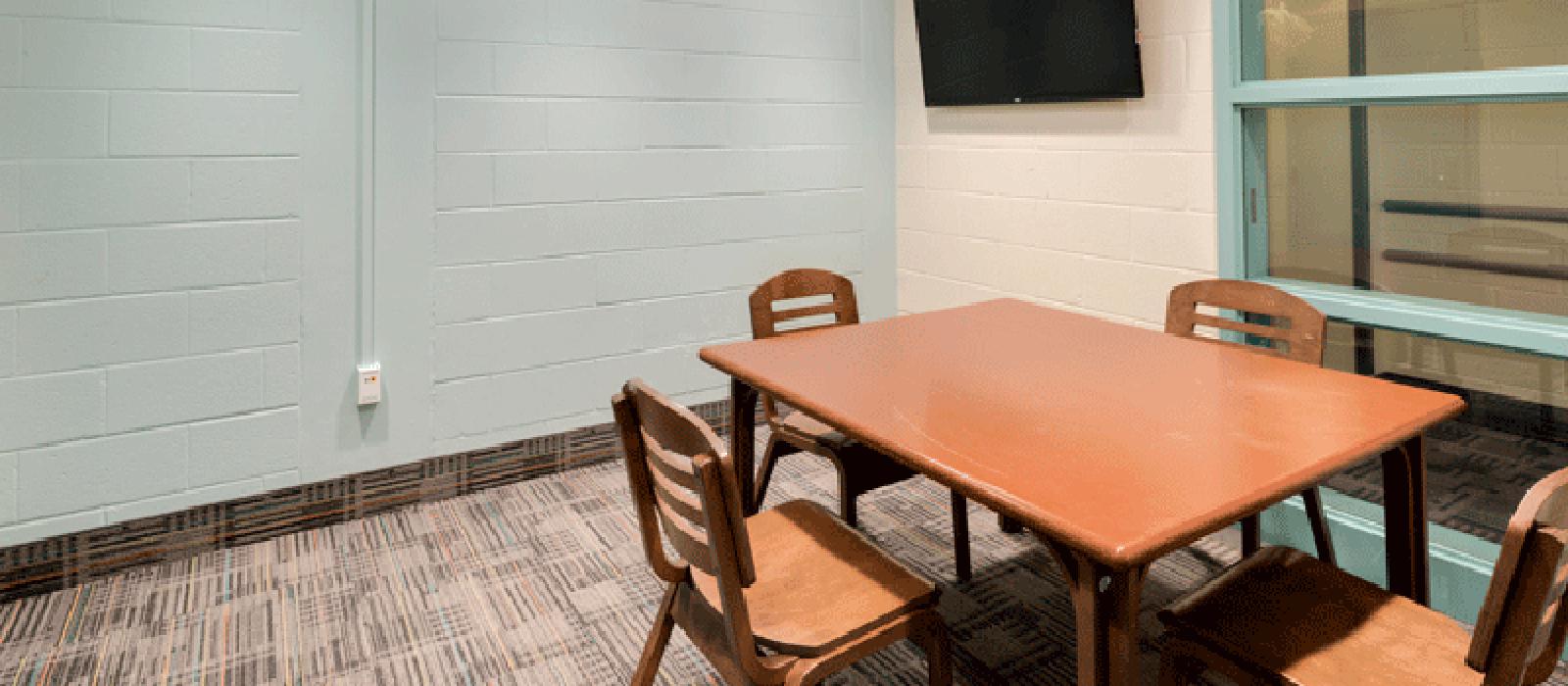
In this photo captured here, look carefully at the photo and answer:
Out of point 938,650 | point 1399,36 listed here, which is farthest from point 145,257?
point 1399,36

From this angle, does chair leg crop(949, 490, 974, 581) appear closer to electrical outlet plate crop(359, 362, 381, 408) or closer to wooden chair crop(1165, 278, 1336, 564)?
wooden chair crop(1165, 278, 1336, 564)

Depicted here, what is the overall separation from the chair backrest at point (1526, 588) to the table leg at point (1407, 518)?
0.44 m

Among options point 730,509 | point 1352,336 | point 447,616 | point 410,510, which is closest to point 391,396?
point 410,510

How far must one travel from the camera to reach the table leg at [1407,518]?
1.69 metres

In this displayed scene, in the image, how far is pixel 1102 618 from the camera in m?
1.32

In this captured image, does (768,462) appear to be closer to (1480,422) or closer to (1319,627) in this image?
(1319,627)

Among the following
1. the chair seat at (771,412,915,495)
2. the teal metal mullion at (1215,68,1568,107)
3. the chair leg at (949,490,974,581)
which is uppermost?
the teal metal mullion at (1215,68,1568,107)

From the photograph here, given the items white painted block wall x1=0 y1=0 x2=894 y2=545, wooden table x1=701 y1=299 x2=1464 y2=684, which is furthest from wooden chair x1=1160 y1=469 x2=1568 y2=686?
white painted block wall x1=0 y1=0 x2=894 y2=545

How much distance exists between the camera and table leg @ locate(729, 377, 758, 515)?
90.1 inches

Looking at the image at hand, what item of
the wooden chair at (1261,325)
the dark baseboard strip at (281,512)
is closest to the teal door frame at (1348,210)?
the wooden chair at (1261,325)

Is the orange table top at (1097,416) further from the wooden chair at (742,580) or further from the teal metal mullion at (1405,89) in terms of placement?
the teal metal mullion at (1405,89)

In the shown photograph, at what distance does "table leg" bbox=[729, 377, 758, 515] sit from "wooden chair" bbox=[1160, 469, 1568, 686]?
3.49 ft

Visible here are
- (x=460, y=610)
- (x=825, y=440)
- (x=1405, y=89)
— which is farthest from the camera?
(x=460, y=610)

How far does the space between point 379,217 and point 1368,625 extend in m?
3.09
